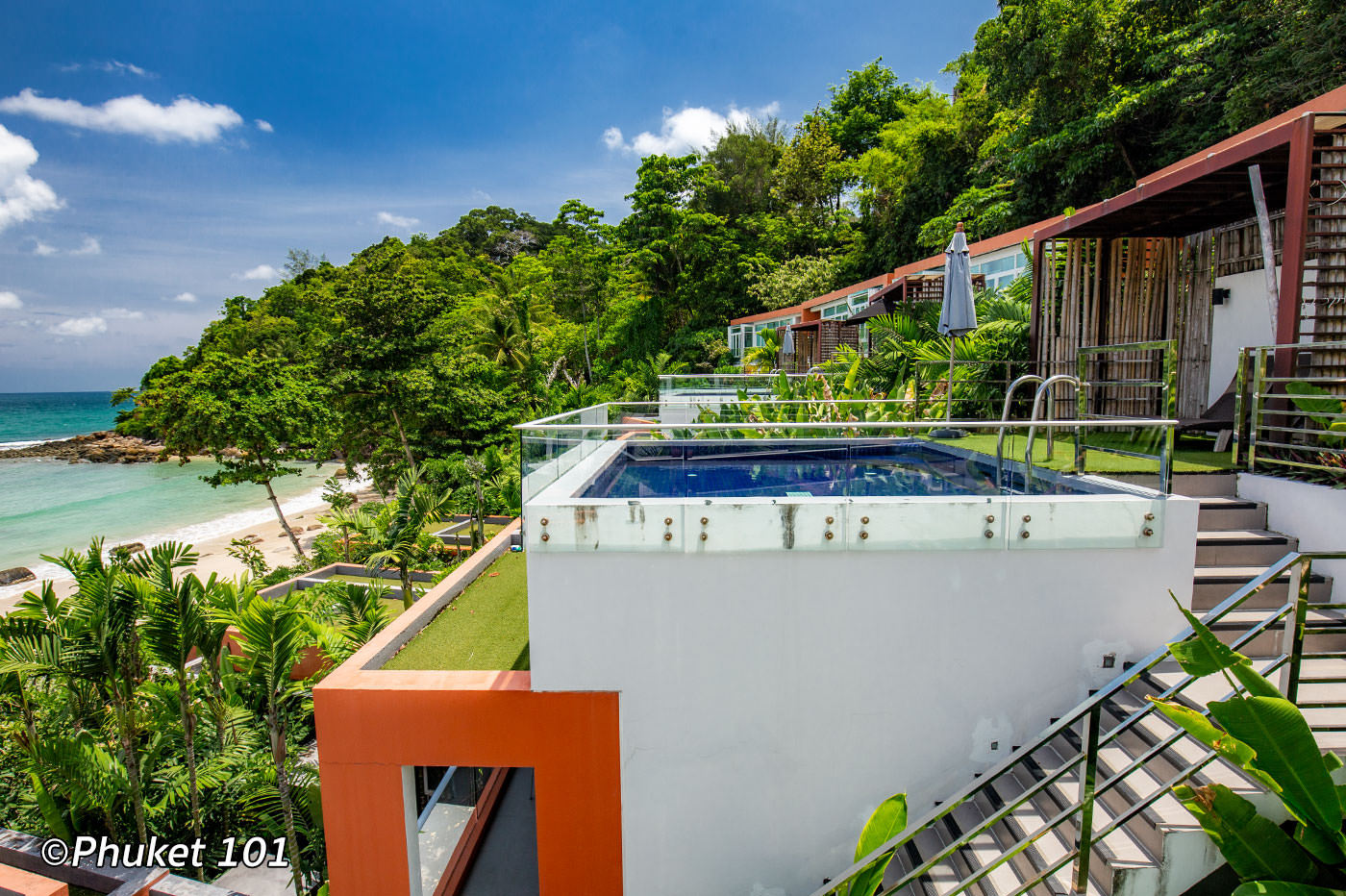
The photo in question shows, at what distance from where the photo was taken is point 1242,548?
5.07 metres

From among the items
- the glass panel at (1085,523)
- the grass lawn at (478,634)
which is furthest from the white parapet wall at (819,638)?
the grass lawn at (478,634)

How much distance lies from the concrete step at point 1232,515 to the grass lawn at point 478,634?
5.67 m

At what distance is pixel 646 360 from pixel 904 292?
2066 centimetres

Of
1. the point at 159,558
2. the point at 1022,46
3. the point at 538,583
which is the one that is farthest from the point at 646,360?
the point at 538,583

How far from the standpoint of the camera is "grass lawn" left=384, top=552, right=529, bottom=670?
5680 millimetres

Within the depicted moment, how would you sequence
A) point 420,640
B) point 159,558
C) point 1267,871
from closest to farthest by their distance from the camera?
point 1267,871
point 420,640
point 159,558

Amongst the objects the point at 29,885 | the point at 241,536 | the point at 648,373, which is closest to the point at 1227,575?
the point at 29,885

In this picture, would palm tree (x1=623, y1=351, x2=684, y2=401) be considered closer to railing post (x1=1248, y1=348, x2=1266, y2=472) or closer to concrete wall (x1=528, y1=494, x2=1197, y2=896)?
railing post (x1=1248, y1=348, x2=1266, y2=472)

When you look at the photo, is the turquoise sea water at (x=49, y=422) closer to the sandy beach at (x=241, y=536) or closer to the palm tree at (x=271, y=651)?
the sandy beach at (x=241, y=536)

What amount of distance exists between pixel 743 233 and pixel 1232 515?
114 feet

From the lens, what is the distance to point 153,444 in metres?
59.4

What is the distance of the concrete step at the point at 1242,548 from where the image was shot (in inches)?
198

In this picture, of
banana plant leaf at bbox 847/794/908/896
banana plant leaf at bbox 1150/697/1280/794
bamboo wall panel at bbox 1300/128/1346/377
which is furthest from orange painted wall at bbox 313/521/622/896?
bamboo wall panel at bbox 1300/128/1346/377

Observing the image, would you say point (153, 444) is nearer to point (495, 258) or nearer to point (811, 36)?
point (495, 258)
